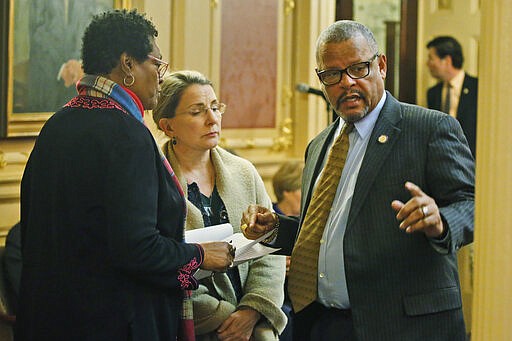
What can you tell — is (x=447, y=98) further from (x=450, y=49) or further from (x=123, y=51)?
(x=123, y=51)

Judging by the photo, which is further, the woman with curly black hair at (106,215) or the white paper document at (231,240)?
the white paper document at (231,240)

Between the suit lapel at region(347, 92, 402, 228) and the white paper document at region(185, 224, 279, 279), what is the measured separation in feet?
1.30

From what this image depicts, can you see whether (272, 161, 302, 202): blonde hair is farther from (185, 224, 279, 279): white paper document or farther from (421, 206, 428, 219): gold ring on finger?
(421, 206, 428, 219): gold ring on finger

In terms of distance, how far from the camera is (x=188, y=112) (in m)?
3.10

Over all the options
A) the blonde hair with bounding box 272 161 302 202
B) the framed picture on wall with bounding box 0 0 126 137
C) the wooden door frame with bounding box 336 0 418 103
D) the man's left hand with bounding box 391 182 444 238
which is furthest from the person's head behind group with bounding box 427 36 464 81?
the man's left hand with bounding box 391 182 444 238

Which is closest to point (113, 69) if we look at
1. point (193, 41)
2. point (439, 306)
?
point (439, 306)

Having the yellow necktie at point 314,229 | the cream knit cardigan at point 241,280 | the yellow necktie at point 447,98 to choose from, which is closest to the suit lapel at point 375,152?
the yellow necktie at point 314,229

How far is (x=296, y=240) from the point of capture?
2641 millimetres

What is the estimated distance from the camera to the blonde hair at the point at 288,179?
464 cm

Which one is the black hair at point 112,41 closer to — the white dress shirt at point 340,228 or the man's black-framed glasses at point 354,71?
the man's black-framed glasses at point 354,71

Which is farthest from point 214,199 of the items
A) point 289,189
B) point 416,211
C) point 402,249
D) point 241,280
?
point 289,189

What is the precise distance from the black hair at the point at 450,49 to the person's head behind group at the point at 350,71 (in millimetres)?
4784

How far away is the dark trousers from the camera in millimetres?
2446

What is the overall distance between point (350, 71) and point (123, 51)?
0.60m
